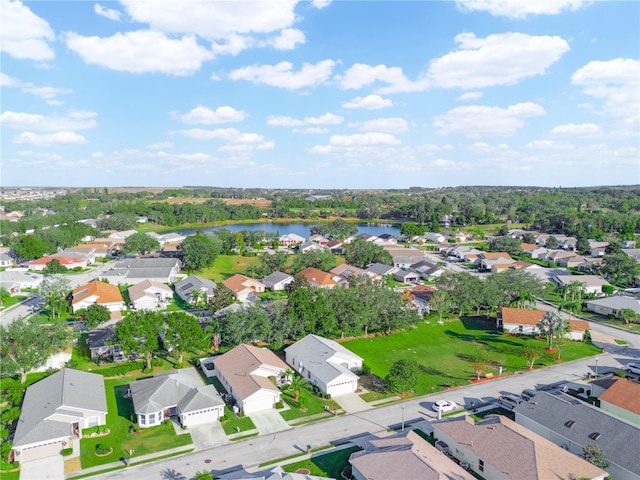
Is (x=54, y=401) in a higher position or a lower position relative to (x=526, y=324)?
higher

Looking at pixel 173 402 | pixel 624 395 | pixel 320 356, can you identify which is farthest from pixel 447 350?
pixel 173 402

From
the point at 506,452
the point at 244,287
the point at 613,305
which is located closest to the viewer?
the point at 506,452

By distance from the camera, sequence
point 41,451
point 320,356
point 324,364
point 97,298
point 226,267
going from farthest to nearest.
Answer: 1. point 226,267
2. point 97,298
3. point 320,356
4. point 324,364
5. point 41,451

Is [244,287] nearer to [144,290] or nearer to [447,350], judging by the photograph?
[144,290]

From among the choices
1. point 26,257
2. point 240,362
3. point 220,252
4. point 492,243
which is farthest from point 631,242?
point 26,257

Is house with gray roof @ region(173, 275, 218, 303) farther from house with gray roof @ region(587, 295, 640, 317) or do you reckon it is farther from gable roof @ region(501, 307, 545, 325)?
house with gray roof @ region(587, 295, 640, 317)

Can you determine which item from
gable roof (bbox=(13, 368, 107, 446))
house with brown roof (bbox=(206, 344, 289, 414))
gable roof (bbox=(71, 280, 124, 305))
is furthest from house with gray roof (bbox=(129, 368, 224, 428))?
gable roof (bbox=(71, 280, 124, 305))
